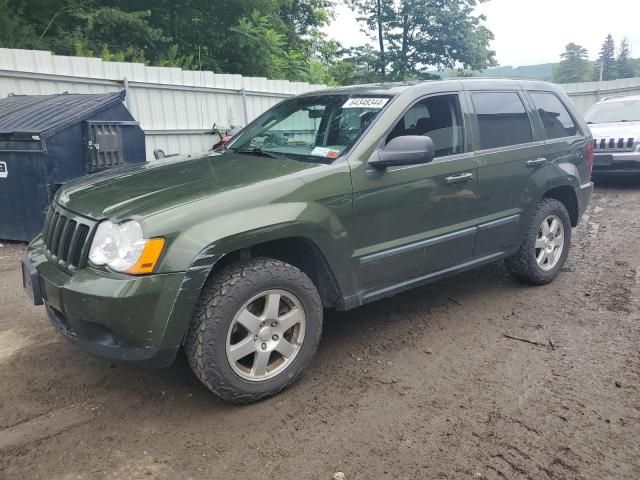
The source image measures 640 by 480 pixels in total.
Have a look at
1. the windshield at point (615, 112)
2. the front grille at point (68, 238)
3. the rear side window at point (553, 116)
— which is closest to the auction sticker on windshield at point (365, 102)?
the rear side window at point (553, 116)

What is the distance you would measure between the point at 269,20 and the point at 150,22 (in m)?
3.29

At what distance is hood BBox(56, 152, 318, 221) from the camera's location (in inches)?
108

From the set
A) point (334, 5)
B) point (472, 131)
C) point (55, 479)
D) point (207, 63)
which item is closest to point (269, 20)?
point (207, 63)

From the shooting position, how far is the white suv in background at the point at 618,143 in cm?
933

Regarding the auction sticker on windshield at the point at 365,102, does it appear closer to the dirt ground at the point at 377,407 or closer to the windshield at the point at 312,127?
the windshield at the point at 312,127

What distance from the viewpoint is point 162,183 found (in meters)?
3.09

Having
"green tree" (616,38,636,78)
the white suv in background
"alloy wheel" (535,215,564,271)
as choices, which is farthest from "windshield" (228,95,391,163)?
"green tree" (616,38,636,78)

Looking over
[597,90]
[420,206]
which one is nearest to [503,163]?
[420,206]

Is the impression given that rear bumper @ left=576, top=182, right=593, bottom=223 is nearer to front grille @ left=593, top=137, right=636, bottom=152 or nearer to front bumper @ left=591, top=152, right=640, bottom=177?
front grille @ left=593, top=137, right=636, bottom=152

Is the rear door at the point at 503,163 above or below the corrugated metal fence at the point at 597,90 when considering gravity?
below

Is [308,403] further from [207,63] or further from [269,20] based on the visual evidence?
[269,20]

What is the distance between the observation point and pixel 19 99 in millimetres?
6543

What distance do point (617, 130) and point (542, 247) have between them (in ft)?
20.9

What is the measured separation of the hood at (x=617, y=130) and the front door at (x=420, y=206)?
7083 millimetres
